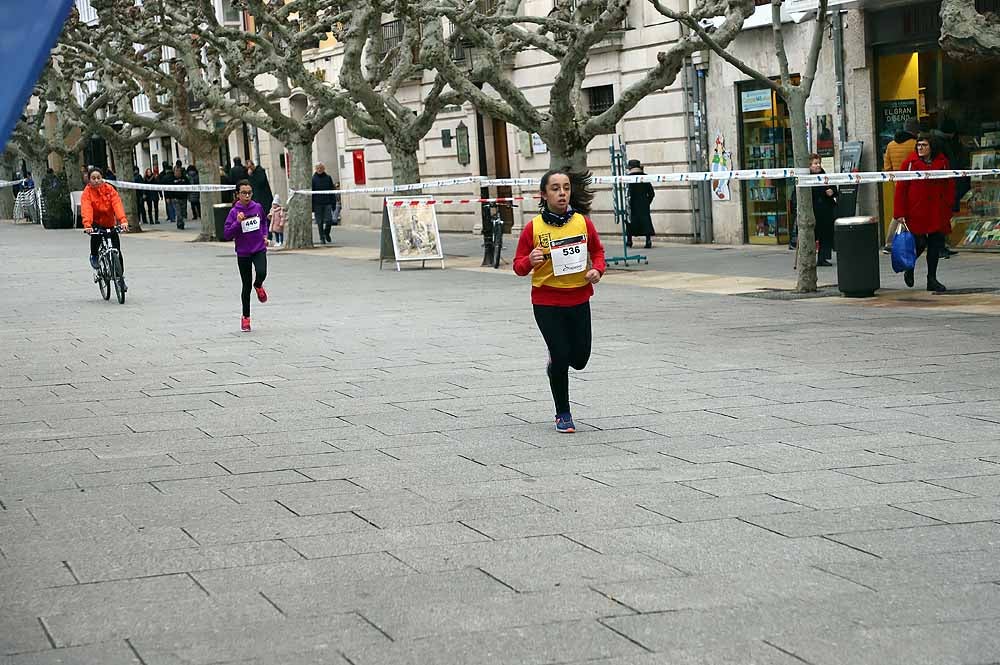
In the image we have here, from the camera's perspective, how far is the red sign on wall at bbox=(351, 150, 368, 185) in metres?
41.7

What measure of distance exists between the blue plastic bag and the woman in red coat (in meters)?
0.14

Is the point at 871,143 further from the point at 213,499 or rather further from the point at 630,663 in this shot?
the point at 630,663

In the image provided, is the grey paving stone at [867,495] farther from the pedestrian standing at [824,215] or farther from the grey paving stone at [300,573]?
the pedestrian standing at [824,215]

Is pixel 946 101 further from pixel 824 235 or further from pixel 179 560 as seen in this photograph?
pixel 179 560

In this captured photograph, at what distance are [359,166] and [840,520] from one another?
36.6 m

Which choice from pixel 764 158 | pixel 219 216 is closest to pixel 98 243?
pixel 764 158

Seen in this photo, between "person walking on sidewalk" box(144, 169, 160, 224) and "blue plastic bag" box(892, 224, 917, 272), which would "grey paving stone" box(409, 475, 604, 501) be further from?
"person walking on sidewalk" box(144, 169, 160, 224)

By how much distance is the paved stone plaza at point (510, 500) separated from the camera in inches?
186

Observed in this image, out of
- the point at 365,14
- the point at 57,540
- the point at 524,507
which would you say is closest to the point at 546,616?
the point at 524,507

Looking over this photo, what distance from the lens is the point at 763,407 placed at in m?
9.10

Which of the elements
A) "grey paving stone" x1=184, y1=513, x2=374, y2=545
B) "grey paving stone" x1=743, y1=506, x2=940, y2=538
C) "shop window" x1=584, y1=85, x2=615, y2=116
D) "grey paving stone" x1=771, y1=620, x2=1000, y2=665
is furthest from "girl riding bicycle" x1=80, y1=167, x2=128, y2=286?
"grey paving stone" x1=771, y1=620, x2=1000, y2=665

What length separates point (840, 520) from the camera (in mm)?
6035

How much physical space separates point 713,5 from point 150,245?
1927 centimetres

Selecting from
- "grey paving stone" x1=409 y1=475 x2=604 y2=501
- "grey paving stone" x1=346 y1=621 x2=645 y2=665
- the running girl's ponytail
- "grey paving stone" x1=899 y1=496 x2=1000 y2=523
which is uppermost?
the running girl's ponytail
